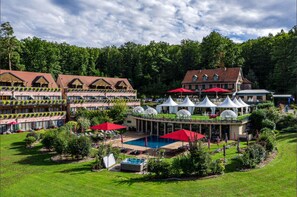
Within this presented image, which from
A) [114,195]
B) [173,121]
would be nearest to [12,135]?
[173,121]

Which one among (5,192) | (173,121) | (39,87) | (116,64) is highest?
(116,64)

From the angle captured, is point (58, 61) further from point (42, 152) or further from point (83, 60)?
point (42, 152)

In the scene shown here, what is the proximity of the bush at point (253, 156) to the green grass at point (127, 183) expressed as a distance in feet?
2.24

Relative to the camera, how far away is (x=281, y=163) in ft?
67.3

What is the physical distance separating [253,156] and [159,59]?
58267 millimetres

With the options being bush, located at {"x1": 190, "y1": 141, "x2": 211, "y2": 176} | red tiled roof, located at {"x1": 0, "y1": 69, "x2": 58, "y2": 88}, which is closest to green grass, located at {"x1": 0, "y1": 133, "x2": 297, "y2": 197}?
bush, located at {"x1": 190, "y1": 141, "x2": 211, "y2": 176}

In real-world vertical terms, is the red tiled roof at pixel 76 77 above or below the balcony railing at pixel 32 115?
above

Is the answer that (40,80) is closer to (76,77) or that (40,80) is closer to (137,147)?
(76,77)

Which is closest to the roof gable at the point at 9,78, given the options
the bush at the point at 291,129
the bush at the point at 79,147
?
the bush at the point at 79,147

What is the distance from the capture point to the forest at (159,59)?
57.6 metres

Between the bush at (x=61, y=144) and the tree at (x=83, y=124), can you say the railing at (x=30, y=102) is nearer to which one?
the tree at (x=83, y=124)

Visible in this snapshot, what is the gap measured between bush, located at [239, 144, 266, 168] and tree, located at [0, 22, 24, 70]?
2066 inches

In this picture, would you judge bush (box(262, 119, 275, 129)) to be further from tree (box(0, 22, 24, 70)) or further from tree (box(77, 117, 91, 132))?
tree (box(0, 22, 24, 70))

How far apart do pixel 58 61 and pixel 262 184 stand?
67.3 meters
